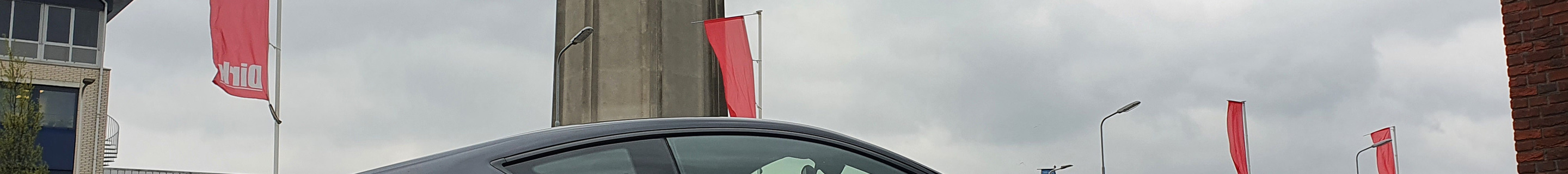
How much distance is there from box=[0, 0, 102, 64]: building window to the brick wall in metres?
0.28

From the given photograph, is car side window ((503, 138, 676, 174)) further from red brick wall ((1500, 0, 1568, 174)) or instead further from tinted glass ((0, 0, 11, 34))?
tinted glass ((0, 0, 11, 34))

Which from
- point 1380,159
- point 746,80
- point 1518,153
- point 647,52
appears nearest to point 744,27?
point 746,80

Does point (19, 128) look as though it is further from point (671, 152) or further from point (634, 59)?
point (671, 152)

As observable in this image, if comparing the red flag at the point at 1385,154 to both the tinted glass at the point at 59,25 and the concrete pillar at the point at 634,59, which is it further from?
the tinted glass at the point at 59,25

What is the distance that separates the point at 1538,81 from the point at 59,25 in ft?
90.7

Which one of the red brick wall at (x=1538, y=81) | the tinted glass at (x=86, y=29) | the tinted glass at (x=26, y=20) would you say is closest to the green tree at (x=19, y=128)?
the tinted glass at (x=26, y=20)

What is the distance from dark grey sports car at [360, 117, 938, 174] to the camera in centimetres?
225

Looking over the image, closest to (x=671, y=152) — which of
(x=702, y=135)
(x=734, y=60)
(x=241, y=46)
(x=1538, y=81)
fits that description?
(x=702, y=135)

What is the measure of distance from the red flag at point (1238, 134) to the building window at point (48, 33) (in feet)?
86.4

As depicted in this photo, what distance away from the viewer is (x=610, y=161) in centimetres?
233

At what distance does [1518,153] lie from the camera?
29.0ft

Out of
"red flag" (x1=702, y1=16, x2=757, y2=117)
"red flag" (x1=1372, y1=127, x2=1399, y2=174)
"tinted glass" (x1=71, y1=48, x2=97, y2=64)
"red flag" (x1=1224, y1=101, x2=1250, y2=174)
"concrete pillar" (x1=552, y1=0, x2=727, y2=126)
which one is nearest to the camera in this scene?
"red flag" (x1=702, y1=16, x2=757, y2=117)

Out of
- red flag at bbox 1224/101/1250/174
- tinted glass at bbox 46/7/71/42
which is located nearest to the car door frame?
tinted glass at bbox 46/7/71/42

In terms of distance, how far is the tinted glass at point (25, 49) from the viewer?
27844 mm
